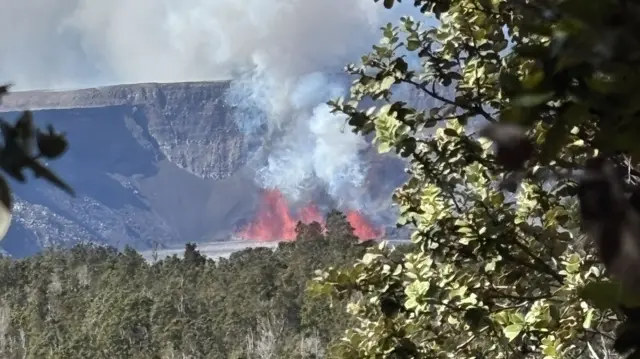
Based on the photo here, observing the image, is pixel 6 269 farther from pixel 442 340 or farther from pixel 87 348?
pixel 442 340

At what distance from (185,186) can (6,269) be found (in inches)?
2025

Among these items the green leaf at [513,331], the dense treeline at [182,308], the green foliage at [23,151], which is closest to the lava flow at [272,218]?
the dense treeline at [182,308]

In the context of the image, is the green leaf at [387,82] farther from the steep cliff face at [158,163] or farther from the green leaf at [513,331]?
the steep cliff face at [158,163]

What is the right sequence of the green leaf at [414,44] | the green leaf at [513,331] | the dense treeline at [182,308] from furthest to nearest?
the dense treeline at [182,308] → the green leaf at [414,44] → the green leaf at [513,331]

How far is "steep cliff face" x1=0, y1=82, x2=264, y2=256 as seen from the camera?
75.2m

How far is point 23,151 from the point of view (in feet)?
1.81

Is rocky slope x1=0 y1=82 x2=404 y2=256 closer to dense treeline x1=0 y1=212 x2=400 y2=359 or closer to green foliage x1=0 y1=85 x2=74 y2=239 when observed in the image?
dense treeline x1=0 y1=212 x2=400 y2=359

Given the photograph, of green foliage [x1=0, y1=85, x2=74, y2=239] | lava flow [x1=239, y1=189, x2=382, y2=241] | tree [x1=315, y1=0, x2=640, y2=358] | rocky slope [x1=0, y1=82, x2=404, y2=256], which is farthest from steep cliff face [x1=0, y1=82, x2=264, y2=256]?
green foliage [x1=0, y1=85, x2=74, y2=239]

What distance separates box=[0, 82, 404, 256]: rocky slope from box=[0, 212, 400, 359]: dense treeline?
135 feet

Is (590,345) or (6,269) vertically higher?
(6,269)

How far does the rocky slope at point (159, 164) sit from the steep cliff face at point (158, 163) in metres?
0.09

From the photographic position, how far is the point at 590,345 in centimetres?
250

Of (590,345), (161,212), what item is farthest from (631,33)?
(161,212)

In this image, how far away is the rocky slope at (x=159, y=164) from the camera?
74875mm
